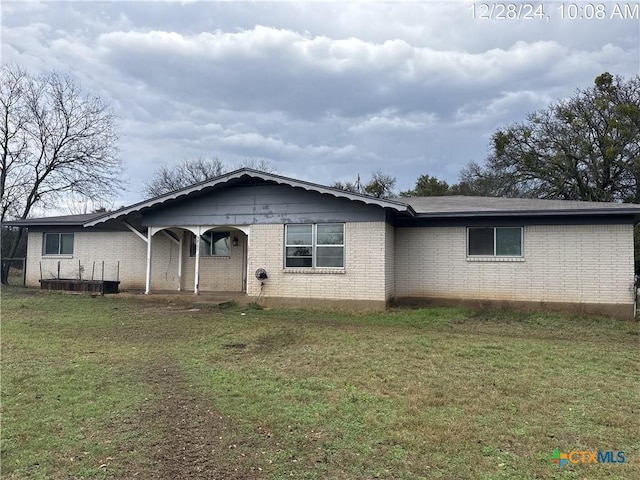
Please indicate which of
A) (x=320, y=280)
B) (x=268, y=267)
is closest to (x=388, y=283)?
(x=320, y=280)

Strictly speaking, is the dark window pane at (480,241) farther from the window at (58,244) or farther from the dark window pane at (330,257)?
the window at (58,244)

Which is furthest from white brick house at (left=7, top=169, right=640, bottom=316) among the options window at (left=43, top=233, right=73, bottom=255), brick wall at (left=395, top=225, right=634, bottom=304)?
window at (left=43, top=233, right=73, bottom=255)

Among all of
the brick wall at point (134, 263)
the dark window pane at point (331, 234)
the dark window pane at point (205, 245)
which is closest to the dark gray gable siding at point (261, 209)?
the dark window pane at point (331, 234)

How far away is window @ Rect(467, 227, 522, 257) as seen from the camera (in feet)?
39.5

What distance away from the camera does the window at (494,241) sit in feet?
39.5

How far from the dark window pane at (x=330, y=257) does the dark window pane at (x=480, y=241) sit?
361 cm

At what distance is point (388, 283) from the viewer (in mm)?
12234

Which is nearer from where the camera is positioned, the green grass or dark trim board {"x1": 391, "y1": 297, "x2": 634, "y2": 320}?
the green grass

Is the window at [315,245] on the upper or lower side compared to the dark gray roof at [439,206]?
lower

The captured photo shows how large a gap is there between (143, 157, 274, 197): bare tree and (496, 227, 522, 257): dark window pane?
116 feet

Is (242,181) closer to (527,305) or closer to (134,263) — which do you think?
(134,263)

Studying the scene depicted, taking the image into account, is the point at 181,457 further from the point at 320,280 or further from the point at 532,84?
the point at 532,84

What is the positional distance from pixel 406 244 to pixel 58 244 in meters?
13.0

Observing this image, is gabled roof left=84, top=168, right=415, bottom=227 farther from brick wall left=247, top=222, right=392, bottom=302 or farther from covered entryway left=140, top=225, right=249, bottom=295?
covered entryway left=140, top=225, right=249, bottom=295
